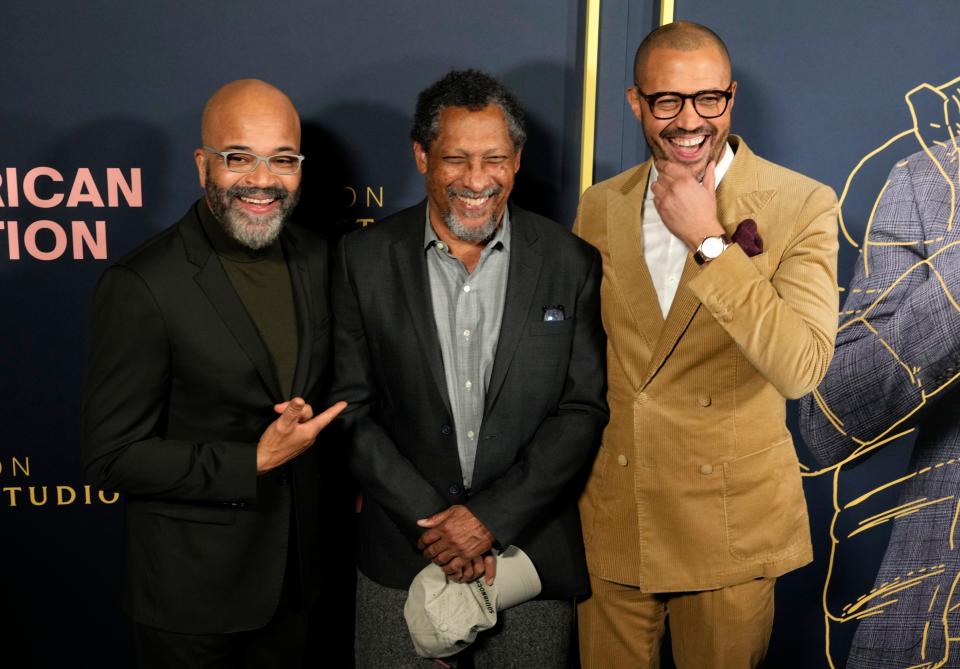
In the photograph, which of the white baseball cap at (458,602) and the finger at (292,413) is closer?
the finger at (292,413)

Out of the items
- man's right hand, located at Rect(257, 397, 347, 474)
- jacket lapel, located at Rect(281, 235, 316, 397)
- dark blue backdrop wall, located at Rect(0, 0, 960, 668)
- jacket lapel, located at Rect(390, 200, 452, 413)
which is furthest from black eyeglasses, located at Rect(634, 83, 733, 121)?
man's right hand, located at Rect(257, 397, 347, 474)

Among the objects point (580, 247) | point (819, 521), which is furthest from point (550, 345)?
point (819, 521)

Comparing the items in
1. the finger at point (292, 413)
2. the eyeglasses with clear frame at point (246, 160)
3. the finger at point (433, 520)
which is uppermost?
the eyeglasses with clear frame at point (246, 160)

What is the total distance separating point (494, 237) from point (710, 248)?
51cm

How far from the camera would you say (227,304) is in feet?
6.75

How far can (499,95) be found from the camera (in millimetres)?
2189

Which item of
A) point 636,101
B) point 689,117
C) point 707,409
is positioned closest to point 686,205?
point 689,117

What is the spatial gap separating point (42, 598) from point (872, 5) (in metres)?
2.98

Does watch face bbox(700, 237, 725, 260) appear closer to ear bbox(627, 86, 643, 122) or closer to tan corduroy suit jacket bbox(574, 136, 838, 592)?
tan corduroy suit jacket bbox(574, 136, 838, 592)

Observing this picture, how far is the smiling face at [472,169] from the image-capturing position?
2.15m

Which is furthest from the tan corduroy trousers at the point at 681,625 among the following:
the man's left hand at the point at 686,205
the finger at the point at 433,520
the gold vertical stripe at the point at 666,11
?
the gold vertical stripe at the point at 666,11

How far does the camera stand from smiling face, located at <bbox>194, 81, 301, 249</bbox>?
6.93ft

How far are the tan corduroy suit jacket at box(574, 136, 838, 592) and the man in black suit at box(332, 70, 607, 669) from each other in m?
0.09

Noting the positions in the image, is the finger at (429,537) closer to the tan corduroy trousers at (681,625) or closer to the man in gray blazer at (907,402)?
the tan corduroy trousers at (681,625)
